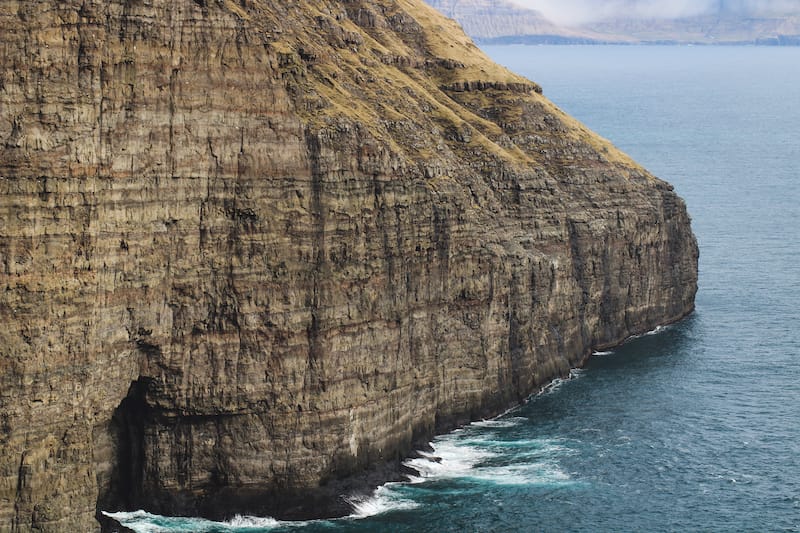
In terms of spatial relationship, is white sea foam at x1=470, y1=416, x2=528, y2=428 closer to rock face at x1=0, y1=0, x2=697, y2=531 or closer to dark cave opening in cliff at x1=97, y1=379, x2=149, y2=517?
rock face at x1=0, y1=0, x2=697, y2=531

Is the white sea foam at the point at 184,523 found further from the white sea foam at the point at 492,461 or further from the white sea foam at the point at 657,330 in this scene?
the white sea foam at the point at 657,330

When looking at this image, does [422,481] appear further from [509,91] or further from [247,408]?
[509,91]

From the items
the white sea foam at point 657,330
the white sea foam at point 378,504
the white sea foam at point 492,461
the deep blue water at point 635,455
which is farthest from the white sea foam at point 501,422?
the white sea foam at point 657,330

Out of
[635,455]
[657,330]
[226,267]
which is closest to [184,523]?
[226,267]

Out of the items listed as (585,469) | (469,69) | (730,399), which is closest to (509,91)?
(469,69)

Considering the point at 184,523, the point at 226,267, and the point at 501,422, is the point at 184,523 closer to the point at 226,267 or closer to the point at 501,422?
the point at 226,267
